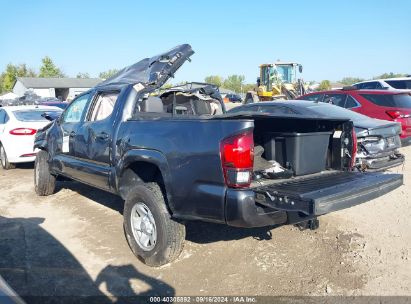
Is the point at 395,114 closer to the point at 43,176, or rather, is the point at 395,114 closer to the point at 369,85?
the point at 43,176

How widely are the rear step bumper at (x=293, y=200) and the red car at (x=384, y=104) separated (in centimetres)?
581

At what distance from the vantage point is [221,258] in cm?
436

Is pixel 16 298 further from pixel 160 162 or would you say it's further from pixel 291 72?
pixel 291 72

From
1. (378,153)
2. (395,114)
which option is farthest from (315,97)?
(378,153)

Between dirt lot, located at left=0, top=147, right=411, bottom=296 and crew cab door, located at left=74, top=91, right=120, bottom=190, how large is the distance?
2.51 feet

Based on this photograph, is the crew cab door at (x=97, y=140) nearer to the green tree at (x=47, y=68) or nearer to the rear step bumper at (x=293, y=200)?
the rear step bumper at (x=293, y=200)

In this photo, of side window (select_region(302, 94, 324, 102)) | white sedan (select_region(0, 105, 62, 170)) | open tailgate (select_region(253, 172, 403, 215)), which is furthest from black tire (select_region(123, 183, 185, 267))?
side window (select_region(302, 94, 324, 102))

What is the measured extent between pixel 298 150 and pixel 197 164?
1.12 m

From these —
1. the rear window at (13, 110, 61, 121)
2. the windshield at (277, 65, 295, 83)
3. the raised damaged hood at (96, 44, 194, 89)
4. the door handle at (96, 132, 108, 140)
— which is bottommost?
the door handle at (96, 132, 108, 140)

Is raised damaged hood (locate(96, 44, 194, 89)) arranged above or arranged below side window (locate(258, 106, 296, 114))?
above

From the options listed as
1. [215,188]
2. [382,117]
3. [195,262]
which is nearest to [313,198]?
[215,188]

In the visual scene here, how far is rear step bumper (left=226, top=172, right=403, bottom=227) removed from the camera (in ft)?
10.3

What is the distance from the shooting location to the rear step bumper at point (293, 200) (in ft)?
10.3

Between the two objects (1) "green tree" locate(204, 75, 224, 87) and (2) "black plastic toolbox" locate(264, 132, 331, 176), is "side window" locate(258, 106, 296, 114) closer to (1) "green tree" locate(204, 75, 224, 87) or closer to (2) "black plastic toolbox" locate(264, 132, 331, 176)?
(2) "black plastic toolbox" locate(264, 132, 331, 176)
